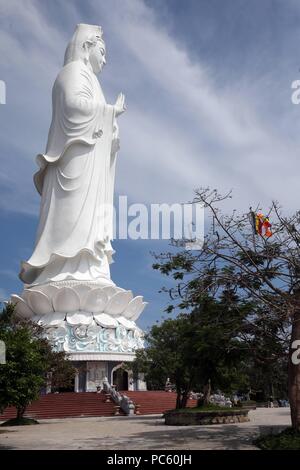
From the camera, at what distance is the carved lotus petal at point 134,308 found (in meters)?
36.1

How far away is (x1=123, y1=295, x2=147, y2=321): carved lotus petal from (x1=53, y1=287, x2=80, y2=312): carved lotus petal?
3.92 metres

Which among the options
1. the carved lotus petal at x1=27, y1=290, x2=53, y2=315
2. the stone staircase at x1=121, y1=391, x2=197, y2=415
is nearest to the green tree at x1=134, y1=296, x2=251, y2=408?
the stone staircase at x1=121, y1=391, x2=197, y2=415

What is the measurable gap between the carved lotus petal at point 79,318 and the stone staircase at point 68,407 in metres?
5.60

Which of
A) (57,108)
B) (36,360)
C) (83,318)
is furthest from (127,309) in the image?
(36,360)

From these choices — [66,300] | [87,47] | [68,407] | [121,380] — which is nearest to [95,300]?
[66,300]

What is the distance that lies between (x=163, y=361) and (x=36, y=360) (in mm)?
9476

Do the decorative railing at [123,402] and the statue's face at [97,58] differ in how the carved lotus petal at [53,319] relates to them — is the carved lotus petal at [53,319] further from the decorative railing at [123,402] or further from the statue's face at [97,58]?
the statue's face at [97,58]

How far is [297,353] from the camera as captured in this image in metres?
10.3

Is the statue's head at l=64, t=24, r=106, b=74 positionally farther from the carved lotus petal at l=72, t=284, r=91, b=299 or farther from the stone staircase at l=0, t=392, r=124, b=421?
the stone staircase at l=0, t=392, r=124, b=421

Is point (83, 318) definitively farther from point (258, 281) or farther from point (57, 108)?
point (258, 281)

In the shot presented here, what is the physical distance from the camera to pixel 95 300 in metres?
33.7

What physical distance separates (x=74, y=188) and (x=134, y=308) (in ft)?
30.7

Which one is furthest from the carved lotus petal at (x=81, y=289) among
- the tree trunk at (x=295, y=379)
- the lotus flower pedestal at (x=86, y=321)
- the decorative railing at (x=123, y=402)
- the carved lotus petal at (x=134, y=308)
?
the tree trunk at (x=295, y=379)

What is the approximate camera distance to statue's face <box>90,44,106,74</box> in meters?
37.3
